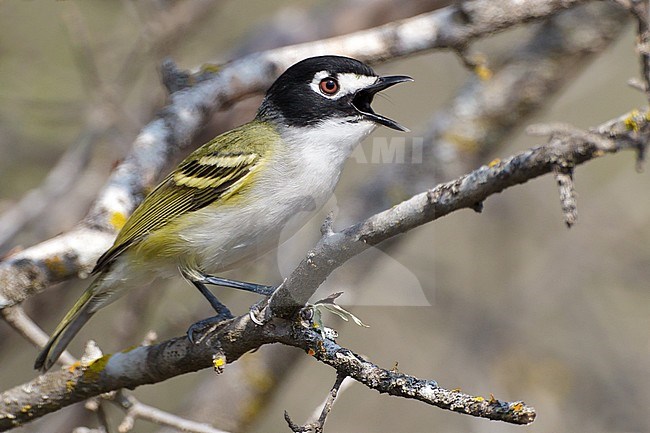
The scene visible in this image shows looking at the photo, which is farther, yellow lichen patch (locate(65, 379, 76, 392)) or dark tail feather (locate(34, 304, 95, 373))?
dark tail feather (locate(34, 304, 95, 373))

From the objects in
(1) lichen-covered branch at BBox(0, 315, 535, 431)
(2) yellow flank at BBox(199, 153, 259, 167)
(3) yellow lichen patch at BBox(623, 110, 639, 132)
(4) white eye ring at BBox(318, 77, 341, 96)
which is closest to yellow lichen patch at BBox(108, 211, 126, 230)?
(2) yellow flank at BBox(199, 153, 259, 167)

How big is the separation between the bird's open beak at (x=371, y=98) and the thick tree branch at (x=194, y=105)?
924 millimetres

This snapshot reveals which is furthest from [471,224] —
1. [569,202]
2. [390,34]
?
[569,202]

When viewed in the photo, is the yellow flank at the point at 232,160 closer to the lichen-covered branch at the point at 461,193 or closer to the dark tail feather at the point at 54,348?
the dark tail feather at the point at 54,348

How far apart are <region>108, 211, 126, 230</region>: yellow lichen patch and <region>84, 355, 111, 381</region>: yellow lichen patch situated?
0.71 metres

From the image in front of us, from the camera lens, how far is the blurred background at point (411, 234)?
247 inches

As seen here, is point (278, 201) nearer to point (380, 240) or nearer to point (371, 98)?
point (371, 98)

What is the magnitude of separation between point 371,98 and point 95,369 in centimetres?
178

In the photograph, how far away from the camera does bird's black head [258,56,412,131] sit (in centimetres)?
391

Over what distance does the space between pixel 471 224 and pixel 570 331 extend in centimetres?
168

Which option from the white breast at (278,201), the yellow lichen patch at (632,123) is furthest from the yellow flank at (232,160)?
the yellow lichen patch at (632,123)

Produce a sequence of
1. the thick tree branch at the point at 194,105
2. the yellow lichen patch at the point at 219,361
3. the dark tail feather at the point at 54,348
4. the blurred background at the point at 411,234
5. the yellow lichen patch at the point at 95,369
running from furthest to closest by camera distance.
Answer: the blurred background at the point at 411,234
the dark tail feather at the point at 54,348
the thick tree branch at the point at 194,105
the yellow lichen patch at the point at 95,369
the yellow lichen patch at the point at 219,361

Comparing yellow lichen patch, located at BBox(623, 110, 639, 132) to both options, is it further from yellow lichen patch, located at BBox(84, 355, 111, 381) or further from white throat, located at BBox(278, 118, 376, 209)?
yellow lichen patch, located at BBox(84, 355, 111, 381)

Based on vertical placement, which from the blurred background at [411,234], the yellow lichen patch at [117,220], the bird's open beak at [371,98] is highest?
the blurred background at [411,234]
